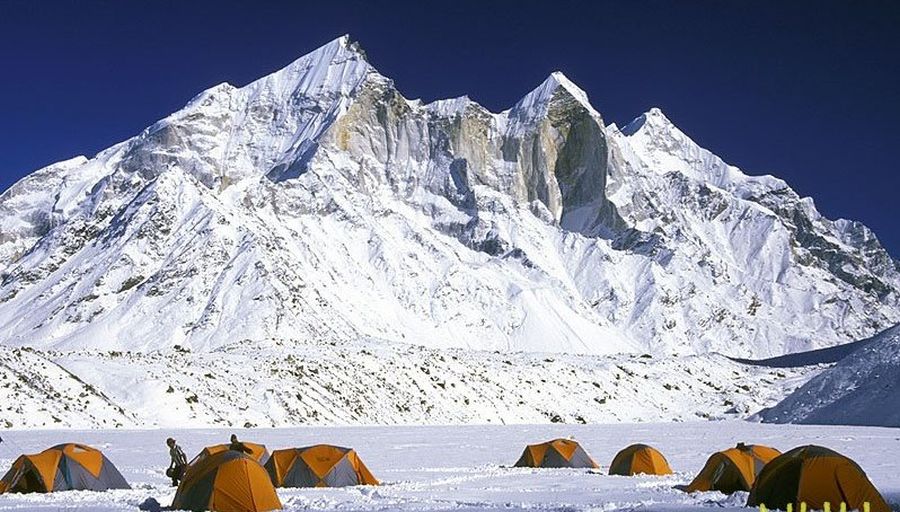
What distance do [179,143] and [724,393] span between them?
13254 centimetres

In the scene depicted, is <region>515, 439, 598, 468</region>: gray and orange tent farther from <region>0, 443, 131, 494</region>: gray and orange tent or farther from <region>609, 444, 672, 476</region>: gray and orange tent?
<region>0, 443, 131, 494</region>: gray and orange tent

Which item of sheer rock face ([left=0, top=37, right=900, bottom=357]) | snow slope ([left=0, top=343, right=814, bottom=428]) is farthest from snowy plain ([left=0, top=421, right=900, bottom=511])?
sheer rock face ([left=0, top=37, right=900, bottom=357])

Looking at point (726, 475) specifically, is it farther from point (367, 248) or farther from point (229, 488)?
point (367, 248)

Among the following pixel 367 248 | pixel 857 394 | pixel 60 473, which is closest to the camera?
pixel 60 473

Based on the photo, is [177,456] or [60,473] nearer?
[60,473]

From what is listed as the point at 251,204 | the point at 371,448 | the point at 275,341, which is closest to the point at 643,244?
the point at 251,204

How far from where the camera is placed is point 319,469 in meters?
23.0

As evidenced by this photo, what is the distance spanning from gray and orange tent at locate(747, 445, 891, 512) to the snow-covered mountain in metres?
36.6

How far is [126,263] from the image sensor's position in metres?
116

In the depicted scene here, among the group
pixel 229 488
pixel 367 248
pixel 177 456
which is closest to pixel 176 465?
pixel 177 456

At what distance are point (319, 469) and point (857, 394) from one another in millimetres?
41869

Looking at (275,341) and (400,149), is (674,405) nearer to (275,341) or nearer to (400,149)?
(275,341)

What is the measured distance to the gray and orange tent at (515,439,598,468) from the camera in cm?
2859

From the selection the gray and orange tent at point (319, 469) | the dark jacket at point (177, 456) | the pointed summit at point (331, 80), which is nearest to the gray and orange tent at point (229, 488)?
the dark jacket at point (177, 456)
